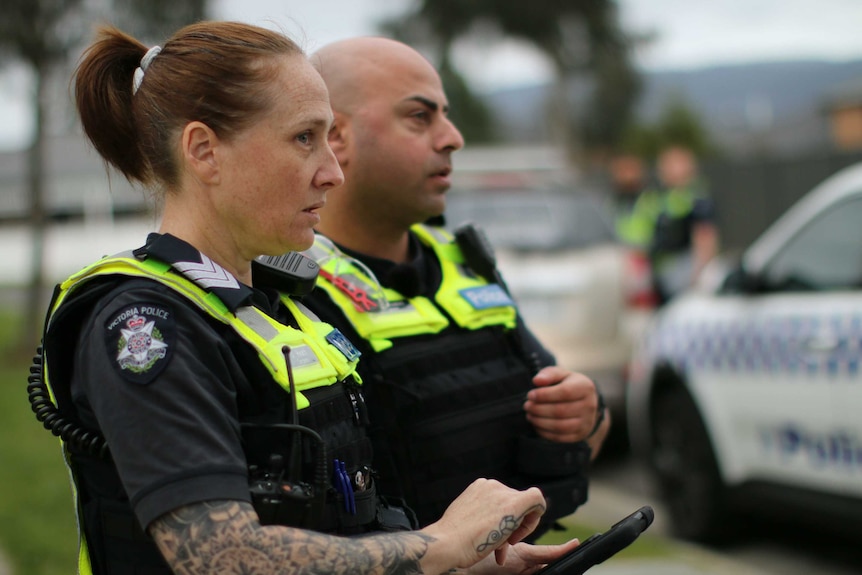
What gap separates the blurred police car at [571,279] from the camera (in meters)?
7.05

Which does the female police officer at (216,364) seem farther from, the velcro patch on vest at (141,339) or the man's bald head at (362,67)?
the man's bald head at (362,67)

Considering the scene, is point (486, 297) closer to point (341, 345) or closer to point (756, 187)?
point (341, 345)

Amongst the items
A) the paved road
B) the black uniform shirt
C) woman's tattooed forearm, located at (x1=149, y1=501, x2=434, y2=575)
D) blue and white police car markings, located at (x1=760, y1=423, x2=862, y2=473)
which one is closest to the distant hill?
the paved road

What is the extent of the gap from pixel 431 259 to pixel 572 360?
4448mm

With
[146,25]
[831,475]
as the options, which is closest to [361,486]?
[831,475]

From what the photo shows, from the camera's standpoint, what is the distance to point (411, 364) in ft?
7.54

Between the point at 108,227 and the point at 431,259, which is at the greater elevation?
the point at 431,259

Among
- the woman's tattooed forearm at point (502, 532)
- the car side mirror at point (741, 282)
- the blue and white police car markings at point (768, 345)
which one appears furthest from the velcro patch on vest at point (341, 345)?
the car side mirror at point (741, 282)

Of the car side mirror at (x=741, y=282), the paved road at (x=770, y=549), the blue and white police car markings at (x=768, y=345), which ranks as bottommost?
the paved road at (x=770, y=549)

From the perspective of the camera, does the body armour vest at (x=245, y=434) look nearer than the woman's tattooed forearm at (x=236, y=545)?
No

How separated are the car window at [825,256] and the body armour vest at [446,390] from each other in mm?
2692

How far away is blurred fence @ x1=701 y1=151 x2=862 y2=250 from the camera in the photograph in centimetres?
1828

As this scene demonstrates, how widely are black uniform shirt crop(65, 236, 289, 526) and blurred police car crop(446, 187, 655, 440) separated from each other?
5353 mm

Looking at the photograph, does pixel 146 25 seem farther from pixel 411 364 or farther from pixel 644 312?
pixel 411 364
